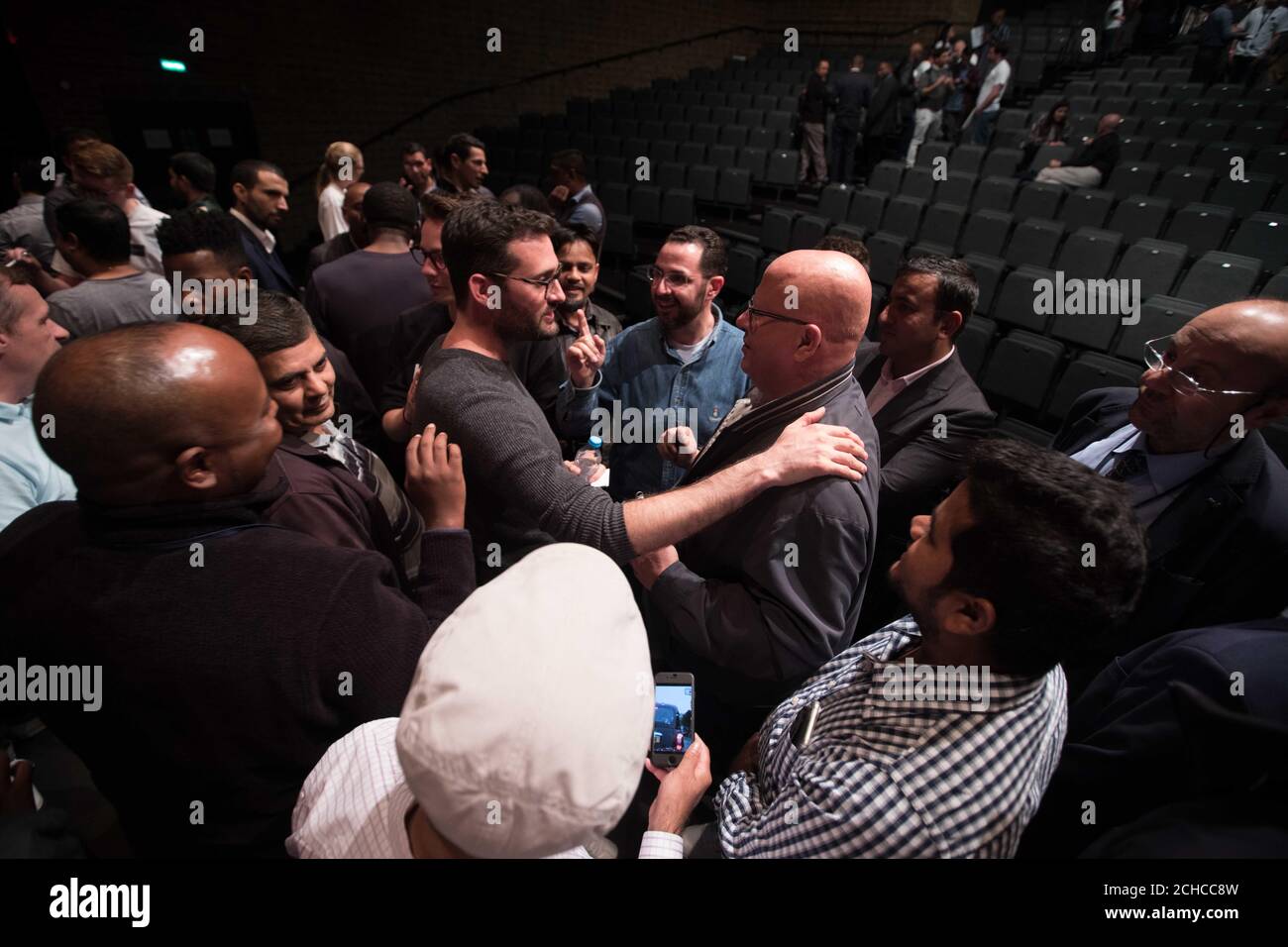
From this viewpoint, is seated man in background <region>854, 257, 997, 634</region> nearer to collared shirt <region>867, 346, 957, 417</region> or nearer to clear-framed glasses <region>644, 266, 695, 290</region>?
collared shirt <region>867, 346, 957, 417</region>

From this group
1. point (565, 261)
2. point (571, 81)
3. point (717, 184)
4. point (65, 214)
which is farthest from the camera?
point (571, 81)

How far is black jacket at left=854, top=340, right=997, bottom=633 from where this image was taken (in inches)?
89.2

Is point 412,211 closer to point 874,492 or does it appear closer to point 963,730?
point 874,492

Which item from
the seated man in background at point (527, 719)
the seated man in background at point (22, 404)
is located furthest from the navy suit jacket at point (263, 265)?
the seated man in background at point (527, 719)

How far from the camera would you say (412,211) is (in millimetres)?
3096

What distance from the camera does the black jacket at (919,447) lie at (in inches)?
89.2

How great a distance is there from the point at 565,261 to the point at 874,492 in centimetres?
209

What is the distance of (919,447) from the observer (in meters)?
2.29

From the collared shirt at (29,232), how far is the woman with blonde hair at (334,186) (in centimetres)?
176

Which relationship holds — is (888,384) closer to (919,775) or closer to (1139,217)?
(919,775)

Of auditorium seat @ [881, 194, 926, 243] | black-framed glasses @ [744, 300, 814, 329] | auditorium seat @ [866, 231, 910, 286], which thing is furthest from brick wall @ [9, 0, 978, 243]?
black-framed glasses @ [744, 300, 814, 329]

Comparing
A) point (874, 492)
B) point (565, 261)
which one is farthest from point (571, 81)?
point (874, 492)

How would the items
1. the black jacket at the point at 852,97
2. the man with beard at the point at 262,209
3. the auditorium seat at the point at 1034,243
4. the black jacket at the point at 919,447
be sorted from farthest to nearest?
the black jacket at the point at 852,97 < the auditorium seat at the point at 1034,243 < the man with beard at the point at 262,209 < the black jacket at the point at 919,447

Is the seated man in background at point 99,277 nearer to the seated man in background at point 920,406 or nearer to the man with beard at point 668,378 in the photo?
the man with beard at point 668,378
